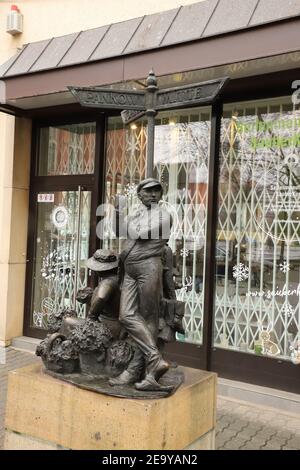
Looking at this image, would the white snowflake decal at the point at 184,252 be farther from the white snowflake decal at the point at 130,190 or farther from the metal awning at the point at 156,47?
the metal awning at the point at 156,47

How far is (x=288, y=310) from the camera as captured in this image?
231 inches

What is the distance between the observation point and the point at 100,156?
7254 millimetres

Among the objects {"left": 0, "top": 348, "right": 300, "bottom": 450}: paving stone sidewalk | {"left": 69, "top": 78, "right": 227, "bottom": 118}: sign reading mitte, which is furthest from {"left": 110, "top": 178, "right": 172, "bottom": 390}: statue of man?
{"left": 0, "top": 348, "right": 300, "bottom": 450}: paving stone sidewalk

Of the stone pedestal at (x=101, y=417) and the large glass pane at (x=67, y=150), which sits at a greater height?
the large glass pane at (x=67, y=150)

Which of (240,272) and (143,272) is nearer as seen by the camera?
(143,272)

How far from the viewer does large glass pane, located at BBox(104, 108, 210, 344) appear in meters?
6.46

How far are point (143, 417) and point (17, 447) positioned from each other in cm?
116

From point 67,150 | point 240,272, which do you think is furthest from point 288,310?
point 67,150

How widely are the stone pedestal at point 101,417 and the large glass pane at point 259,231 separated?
2347mm

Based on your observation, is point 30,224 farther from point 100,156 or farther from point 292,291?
point 292,291

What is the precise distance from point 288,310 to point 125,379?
121 inches

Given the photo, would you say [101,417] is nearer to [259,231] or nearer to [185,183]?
[259,231]

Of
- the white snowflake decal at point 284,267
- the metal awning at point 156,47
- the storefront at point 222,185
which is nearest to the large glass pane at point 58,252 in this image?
the storefront at point 222,185

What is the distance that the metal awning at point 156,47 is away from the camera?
15.4 ft
